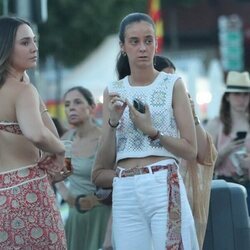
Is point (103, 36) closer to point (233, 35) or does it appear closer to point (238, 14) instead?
point (233, 35)

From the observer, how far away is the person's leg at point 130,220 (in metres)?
5.25

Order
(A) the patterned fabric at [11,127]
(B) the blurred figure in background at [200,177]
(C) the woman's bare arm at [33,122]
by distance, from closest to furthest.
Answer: (C) the woman's bare arm at [33,122] < (A) the patterned fabric at [11,127] < (B) the blurred figure in background at [200,177]

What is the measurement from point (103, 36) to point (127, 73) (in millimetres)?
27106

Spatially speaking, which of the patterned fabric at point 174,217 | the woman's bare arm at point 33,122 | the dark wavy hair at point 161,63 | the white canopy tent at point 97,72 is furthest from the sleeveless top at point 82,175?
the white canopy tent at point 97,72

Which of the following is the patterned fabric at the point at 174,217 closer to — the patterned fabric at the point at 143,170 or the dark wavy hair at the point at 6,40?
the patterned fabric at the point at 143,170

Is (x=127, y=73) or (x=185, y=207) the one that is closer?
(x=185, y=207)

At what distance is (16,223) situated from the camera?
504cm

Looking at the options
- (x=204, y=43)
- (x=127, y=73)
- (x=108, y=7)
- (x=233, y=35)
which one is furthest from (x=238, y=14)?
(x=127, y=73)

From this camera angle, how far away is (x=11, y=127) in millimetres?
5082

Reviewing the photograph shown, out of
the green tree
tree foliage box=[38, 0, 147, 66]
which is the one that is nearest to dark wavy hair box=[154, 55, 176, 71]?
tree foliage box=[38, 0, 147, 66]

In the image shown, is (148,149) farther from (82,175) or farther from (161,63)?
(82,175)

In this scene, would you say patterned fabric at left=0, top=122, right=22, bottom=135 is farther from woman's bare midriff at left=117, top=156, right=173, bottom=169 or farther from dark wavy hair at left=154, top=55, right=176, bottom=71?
dark wavy hair at left=154, top=55, right=176, bottom=71

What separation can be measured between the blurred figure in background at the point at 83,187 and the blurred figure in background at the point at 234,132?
39.0 inches

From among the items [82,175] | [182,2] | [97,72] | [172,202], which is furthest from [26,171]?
[182,2]
